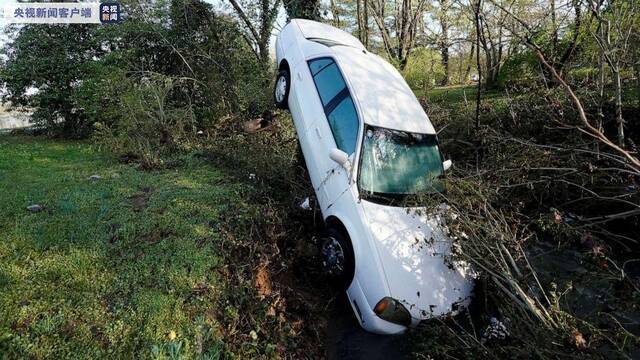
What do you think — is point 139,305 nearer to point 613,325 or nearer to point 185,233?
point 185,233

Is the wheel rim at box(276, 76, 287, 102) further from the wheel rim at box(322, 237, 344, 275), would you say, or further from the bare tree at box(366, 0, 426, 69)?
the bare tree at box(366, 0, 426, 69)

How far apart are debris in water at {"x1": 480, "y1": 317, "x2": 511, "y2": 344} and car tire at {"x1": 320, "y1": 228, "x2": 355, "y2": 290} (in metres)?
1.36

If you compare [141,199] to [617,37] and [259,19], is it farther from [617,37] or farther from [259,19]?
[259,19]

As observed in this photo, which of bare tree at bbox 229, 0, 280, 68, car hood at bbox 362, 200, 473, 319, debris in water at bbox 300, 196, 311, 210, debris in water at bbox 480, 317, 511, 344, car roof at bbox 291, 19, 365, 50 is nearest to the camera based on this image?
debris in water at bbox 480, 317, 511, 344

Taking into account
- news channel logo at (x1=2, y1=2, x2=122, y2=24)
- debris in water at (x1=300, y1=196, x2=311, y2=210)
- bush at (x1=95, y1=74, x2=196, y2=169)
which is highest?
news channel logo at (x1=2, y1=2, x2=122, y2=24)

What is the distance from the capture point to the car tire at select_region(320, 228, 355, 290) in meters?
4.05

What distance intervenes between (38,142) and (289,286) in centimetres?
1019

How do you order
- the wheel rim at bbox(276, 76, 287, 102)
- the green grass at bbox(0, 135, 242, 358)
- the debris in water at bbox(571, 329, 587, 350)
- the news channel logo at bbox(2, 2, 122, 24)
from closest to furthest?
the debris in water at bbox(571, 329, 587, 350) → the green grass at bbox(0, 135, 242, 358) → the wheel rim at bbox(276, 76, 287, 102) → the news channel logo at bbox(2, 2, 122, 24)

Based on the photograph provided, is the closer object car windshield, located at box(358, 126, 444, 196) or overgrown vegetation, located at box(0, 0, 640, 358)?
overgrown vegetation, located at box(0, 0, 640, 358)

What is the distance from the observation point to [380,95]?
4.97 meters

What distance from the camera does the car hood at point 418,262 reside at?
3680 millimetres

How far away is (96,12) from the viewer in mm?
11289

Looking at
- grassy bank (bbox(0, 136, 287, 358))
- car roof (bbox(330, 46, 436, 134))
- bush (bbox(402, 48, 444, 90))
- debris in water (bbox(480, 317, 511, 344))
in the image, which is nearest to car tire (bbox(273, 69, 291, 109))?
car roof (bbox(330, 46, 436, 134))

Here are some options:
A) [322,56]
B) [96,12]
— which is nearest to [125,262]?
[322,56]
